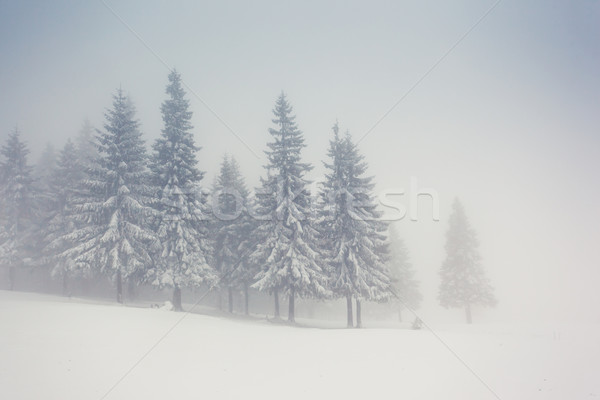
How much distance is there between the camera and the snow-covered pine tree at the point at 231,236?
2822 centimetres

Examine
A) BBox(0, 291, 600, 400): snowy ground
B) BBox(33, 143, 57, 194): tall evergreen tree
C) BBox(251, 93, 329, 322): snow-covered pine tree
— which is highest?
BBox(33, 143, 57, 194): tall evergreen tree

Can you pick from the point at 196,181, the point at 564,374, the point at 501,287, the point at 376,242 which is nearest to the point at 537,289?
the point at 501,287

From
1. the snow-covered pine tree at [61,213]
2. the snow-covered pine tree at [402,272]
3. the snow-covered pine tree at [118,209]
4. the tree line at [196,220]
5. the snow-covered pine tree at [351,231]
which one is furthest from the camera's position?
the snow-covered pine tree at [402,272]

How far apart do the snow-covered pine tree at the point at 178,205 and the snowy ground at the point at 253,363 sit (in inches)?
232

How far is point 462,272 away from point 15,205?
47884 millimetres

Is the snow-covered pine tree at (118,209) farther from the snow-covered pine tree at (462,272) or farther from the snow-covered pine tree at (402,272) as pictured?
the snow-covered pine tree at (462,272)

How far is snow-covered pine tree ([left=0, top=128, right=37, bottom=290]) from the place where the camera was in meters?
28.2

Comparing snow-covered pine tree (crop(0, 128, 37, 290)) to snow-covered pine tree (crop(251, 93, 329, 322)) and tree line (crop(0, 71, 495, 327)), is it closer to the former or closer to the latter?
tree line (crop(0, 71, 495, 327))

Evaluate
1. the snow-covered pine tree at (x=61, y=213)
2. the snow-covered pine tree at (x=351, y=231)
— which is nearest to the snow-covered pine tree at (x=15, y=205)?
the snow-covered pine tree at (x=61, y=213)

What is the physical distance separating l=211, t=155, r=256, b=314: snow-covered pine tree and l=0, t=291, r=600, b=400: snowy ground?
42.6 ft

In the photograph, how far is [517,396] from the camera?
9.34 meters

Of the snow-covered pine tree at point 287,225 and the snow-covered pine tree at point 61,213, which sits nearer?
the snow-covered pine tree at point 287,225

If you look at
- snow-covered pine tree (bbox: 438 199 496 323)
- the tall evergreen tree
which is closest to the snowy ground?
snow-covered pine tree (bbox: 438 199 496 323)

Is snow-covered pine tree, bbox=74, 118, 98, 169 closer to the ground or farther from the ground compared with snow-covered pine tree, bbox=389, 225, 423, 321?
farther from the ground
